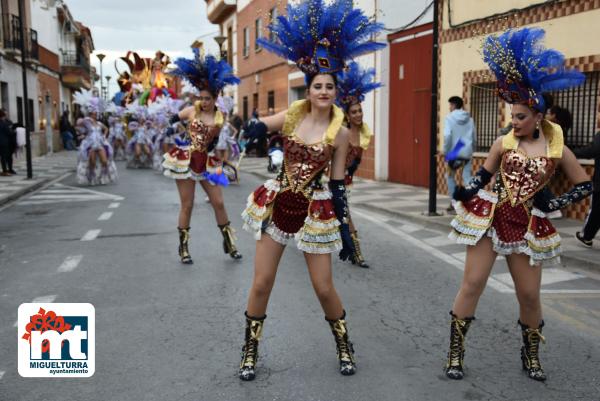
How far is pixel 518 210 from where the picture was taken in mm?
3732

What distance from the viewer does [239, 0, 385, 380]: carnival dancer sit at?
3775 mm

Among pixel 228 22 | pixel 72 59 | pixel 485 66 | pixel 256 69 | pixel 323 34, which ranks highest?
pixel 228 22

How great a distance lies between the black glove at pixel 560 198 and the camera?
3.66 m

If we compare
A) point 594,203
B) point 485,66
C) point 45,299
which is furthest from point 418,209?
point 45,299

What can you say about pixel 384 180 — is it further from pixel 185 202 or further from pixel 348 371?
pixel 348 371

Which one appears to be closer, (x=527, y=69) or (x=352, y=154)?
(x=527, y=69)

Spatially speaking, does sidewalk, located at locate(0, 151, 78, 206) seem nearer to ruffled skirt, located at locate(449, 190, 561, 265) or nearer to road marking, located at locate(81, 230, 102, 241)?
road marking, located at locate(81, 230, 102, 241)

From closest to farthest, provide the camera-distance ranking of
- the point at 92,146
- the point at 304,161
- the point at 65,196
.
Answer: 1. the point at 304,161
2. the point at 65,196
3. the point at 92,146

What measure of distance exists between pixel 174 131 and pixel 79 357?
165 inches

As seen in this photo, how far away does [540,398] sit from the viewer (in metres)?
3.56

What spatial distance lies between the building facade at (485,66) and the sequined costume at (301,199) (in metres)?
4.62

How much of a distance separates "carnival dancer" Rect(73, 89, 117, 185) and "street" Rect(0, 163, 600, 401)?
7.01 m

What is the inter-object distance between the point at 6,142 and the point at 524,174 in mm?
17144

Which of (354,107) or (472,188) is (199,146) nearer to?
(354,107)
